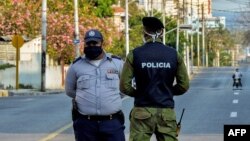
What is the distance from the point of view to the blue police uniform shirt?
10.1 m

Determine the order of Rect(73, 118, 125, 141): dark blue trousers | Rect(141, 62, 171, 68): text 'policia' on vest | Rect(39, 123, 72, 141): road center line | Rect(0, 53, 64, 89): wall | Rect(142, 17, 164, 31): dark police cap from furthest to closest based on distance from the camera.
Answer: Rect(0, 53, 64, 89): wall, Rect(39, 123, 72, 141): road center line, Rect(73, 118, 125, 141): dark blue trousers, Rect(142, 17, 164, 31): dark police cap, Rect(141, 62, 171, 68): text 'policia' on vest

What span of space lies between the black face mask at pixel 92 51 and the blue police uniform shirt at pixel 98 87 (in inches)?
4.5

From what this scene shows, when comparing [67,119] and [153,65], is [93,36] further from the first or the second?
[67,119]

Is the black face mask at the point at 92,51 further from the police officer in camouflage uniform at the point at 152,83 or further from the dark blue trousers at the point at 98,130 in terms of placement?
the dark blue trousers at the point at 98,130

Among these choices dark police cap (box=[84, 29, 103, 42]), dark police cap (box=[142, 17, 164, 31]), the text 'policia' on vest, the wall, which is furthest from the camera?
the wall

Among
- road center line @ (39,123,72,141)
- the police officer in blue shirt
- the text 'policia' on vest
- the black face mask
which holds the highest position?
the black face mask

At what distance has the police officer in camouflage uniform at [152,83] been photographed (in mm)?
9859

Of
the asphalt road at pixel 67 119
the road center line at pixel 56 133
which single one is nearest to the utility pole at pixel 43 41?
the asphalt road at pixel 67 119

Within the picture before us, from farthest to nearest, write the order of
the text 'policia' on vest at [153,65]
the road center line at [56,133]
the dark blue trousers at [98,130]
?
1. the road center line at [56,133]
2. the dark blue trousers at [98,130]
3. the text 'policia' on vest at [153,65]

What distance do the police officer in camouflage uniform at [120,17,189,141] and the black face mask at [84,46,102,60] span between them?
348mm

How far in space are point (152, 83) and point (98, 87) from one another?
0.63 metres

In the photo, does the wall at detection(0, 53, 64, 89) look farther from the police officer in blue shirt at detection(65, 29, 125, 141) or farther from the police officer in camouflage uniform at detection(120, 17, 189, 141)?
the police officer in camouflage uniform at detection(120, 17, 189, 141)

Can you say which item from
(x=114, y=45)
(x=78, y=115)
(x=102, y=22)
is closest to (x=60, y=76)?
(x=102, y=22)

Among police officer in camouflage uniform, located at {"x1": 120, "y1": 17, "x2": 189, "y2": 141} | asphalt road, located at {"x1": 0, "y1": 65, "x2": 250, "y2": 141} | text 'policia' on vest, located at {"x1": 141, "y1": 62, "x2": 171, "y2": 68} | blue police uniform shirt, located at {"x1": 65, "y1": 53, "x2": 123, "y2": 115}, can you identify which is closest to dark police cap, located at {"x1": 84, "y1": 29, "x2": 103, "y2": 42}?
blue police uniform shirt, located at {"x1": 65, "y1": 53, "x2": 123, "y2": 115}
